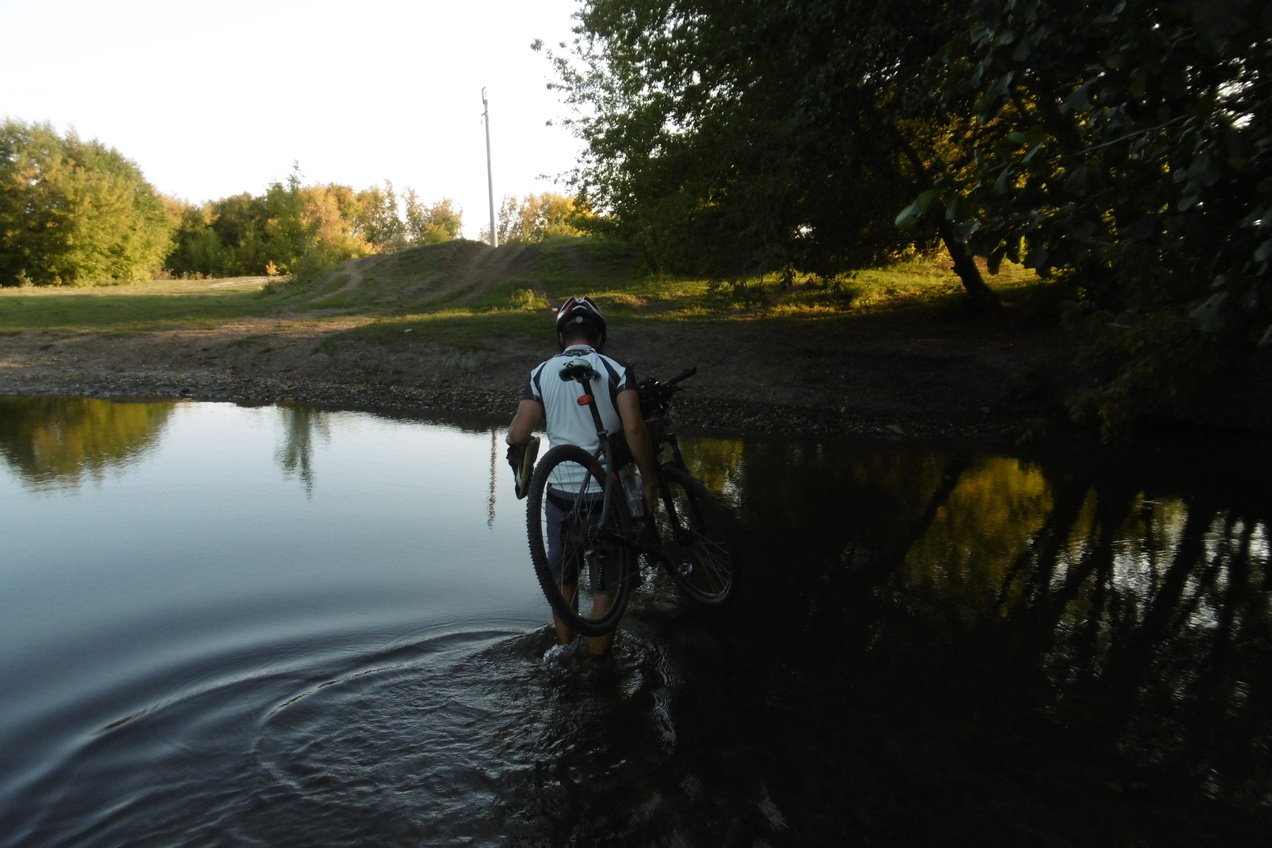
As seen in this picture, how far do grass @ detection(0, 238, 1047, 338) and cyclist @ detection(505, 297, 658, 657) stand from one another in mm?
10482

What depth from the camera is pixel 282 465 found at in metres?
9.91

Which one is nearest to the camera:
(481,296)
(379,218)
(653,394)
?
(653,394)

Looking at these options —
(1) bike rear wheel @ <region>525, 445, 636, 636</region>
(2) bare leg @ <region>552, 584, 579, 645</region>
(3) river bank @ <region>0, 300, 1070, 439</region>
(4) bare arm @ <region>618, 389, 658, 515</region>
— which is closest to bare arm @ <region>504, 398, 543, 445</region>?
(1) bike rear wheel @ <region>525, 445, 636, 636</region>

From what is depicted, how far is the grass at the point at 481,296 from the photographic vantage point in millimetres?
19797

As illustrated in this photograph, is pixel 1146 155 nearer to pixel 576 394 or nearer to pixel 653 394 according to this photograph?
pixel 653 394

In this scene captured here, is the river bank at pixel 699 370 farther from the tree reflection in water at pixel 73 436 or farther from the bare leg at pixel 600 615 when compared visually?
the bare leg at pixel 600 615

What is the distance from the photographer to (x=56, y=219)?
4550cm

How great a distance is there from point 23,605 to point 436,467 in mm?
4556

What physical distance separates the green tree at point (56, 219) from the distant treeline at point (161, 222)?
0.05 metres

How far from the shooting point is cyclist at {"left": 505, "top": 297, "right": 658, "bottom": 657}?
15.5 ft

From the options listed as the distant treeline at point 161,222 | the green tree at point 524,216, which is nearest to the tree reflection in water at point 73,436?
the distant treeline at point 161,222

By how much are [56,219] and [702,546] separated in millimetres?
50125

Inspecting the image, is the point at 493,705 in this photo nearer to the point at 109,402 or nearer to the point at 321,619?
the point at 321,619

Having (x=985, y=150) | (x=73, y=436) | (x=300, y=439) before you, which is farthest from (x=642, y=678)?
(x=73, y=436)
